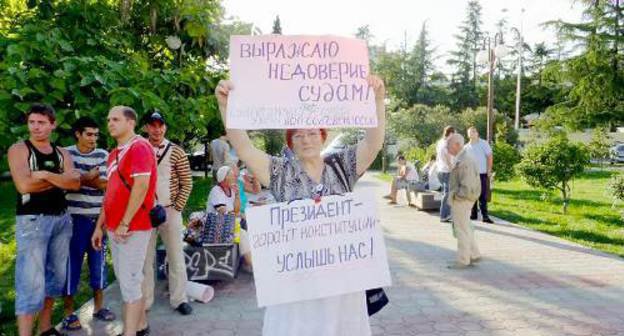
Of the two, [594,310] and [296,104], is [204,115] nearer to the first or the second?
[296,104]

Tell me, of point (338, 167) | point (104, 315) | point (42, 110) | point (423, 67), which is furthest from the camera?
point (423, 67)

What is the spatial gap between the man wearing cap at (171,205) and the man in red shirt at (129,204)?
71cm

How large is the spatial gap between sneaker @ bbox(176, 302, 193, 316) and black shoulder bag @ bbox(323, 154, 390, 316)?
2717 millimetres

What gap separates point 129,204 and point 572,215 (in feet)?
33.1

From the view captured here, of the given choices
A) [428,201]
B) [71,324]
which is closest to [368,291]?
[71,324]

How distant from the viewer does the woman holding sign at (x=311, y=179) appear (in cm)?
273

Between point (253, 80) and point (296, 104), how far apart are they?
0.87ft

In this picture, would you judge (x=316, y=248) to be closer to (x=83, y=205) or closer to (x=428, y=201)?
(x=83, y=205)

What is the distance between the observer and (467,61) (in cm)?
6644

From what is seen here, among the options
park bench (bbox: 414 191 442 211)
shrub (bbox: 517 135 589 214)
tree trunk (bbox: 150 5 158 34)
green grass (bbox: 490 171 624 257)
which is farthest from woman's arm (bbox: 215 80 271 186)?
shrub (bbox: 517 135 589 214)

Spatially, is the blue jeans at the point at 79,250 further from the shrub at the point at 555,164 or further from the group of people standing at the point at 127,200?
the shrub at the point at 555,164

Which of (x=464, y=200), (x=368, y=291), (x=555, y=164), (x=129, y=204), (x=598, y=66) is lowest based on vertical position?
(x=368, y=291)

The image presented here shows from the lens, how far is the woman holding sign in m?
2.73

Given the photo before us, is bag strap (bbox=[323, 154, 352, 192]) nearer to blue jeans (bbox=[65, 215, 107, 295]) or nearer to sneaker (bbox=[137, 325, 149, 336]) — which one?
sneaker (bbox=[137, 325, 149, 336])
